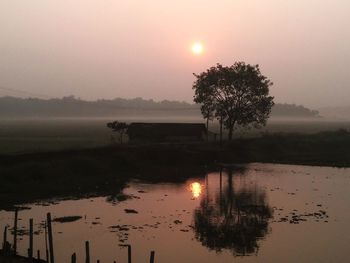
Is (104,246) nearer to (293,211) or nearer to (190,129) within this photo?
(293,211)

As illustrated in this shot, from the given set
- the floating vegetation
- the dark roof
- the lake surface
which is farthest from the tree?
the floating vegetation

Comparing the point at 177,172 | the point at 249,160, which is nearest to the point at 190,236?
the point at 177,172

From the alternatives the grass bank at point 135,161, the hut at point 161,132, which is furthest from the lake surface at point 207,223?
the hut at point 161,132

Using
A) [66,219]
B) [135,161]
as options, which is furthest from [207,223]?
[135,161]

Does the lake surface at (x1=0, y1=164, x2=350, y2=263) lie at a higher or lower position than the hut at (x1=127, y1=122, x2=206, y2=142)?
lower

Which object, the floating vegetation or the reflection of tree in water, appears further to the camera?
the floating vegetation

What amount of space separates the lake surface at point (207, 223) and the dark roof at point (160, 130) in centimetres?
2311

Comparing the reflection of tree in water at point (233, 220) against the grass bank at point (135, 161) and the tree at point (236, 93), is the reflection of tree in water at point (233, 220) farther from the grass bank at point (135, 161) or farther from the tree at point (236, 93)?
the tree at point (236, 93)

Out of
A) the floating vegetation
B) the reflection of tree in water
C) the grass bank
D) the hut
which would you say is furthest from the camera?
the hut

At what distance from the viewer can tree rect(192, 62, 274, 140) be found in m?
65.6

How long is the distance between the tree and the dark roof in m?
3.84

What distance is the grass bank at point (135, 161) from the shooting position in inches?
1442

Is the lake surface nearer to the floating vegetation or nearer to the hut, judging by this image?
the floating vegetation

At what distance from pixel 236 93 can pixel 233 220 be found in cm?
3984
